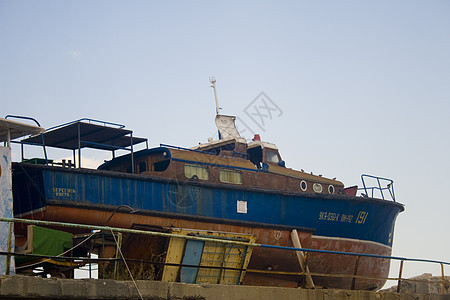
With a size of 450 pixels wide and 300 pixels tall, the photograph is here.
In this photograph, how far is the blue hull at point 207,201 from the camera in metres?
14.6

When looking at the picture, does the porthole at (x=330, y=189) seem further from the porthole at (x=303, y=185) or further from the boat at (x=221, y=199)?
the porthole at (x=303, y=185)

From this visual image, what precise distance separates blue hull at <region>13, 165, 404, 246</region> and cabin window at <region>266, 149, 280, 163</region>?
2.37m

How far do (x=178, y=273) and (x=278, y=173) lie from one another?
8.21 meters

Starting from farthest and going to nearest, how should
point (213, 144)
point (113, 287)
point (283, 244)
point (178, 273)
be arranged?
point (213, 144) → point (283, 244) → point (178, 273) → point (113, 287)

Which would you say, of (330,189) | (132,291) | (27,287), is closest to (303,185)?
(330,189)

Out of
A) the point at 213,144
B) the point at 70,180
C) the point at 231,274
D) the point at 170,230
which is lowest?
the point at 231,274

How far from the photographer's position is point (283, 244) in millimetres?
17828

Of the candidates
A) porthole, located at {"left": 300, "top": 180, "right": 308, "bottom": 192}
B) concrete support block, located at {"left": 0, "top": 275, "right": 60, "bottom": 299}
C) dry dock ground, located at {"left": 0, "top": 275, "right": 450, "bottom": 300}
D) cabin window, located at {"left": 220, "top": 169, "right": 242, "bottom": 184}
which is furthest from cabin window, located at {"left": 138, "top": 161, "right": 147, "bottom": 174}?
concrete support block, located at {"left": 0, "top": 275, "right": 60, "bottom": 299}

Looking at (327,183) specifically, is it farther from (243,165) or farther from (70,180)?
(70,180)

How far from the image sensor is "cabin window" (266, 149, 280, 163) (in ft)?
66.1

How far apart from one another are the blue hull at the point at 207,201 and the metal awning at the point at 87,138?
1.38 meters

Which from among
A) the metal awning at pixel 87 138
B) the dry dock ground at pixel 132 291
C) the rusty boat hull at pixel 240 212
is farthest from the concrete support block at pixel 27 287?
the metal awning at pixel 87 138

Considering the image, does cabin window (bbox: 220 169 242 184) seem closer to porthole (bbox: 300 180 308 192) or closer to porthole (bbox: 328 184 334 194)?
porthole (bbox: 300 180 308 192)

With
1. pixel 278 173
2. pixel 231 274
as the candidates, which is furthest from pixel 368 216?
pixel 231 274
